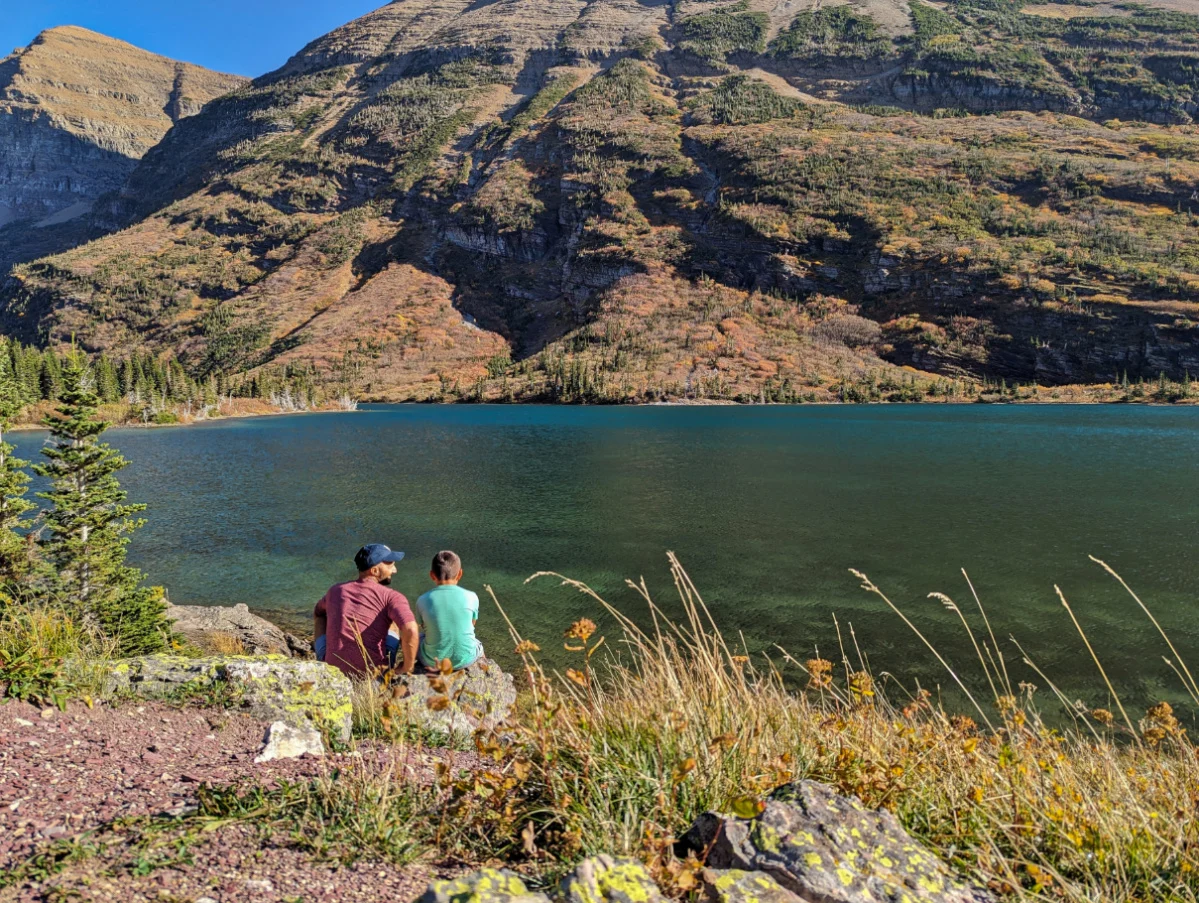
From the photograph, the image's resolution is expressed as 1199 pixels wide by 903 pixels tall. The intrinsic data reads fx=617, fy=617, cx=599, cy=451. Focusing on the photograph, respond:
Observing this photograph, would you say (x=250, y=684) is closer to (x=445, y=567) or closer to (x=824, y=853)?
(x=445, y=567)

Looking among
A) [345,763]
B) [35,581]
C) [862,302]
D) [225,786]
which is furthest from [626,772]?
[862,302]

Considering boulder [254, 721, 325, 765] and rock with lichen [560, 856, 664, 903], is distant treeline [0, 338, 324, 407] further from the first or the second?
rock with lichen [560, 856, 664, 903]

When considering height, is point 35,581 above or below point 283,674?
below

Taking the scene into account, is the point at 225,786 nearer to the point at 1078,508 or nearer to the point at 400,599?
the point at 400,599

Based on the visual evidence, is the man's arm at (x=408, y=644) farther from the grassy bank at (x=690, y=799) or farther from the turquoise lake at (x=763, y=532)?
the turquoise lake at (x=763, y=532)

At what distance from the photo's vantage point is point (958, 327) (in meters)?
147

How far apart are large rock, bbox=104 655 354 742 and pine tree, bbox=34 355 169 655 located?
6724mm

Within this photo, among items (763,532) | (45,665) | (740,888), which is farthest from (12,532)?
(763,532)

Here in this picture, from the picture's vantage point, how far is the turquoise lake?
1535cm

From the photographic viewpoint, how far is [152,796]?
3.16 metres

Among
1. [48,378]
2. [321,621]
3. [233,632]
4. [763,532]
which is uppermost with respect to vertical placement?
[48,378]

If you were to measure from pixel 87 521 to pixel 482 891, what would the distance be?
13.5m

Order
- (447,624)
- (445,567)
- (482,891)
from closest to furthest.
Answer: (482,891), (447,624), (445,567)

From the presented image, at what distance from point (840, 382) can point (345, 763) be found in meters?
146
